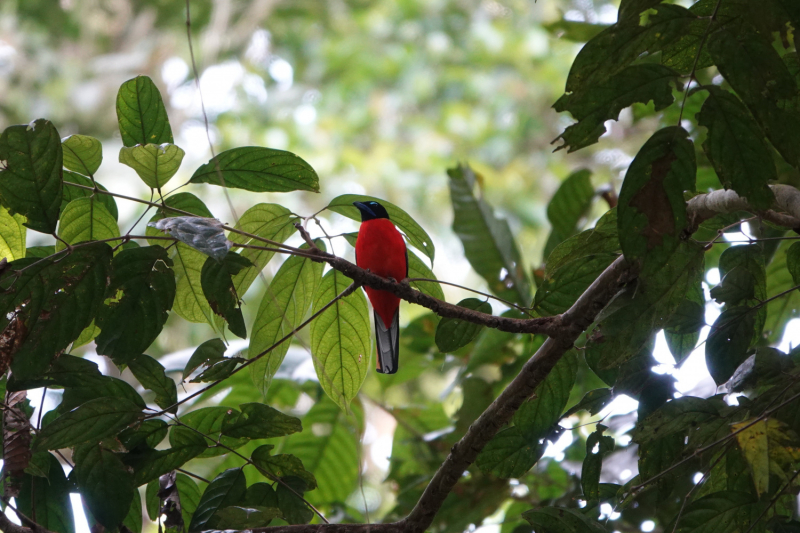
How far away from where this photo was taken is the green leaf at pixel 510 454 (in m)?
1.80

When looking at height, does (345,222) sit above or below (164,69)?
below

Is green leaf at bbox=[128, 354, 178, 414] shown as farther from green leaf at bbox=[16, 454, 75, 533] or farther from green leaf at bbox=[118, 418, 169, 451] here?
green leaf at bbox=[16, 454, 75, 533]

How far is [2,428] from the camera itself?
4.87 ft

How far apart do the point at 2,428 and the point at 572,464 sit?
224 centimetres

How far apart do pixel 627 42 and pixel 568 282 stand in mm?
673

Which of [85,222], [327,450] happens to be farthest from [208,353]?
[327,450]

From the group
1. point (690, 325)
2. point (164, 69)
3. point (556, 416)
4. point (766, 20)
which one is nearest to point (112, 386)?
point (556, 416)

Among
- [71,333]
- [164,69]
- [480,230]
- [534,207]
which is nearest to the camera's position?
[71,333]

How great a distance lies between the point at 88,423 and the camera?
143 cm

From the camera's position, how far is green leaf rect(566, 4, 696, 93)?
47.5 inches

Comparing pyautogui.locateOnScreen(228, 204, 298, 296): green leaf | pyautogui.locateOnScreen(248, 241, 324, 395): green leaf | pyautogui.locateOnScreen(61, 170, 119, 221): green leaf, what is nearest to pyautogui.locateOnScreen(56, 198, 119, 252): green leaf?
pyautogui.locateOnScreen(61, 170, 119, 221): green leaf

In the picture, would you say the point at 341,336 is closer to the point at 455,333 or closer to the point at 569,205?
the point at 455,333

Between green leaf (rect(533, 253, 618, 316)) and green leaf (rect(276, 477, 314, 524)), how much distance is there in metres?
0.80

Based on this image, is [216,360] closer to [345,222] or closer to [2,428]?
[2,428]
